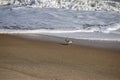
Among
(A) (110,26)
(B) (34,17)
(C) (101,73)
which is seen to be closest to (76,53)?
(C) (101,73)

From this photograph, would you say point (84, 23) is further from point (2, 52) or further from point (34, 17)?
point (2, 52)

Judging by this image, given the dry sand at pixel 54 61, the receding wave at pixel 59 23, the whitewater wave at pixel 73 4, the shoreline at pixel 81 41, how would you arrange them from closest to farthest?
the dry sand at pixel 54 61 → the shoreline at pixel 81 41 → the receding wave at pixel 59 23 → the whitewater wave at pixel 73 4

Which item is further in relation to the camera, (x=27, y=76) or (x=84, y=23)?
(x=84, y=23)

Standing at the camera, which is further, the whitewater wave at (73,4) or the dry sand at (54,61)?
the whitewater wave at (73,4)

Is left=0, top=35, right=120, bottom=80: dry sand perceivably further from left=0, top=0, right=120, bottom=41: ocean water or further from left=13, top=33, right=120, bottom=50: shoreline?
left=0, top=0, right=120, bottom=41: ocean water

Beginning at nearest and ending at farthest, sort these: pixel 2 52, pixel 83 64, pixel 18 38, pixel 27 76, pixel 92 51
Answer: pixel 27 76 → pixel 83 64 → pixel 2 52 → pixel 92 51 → pixel 18 38

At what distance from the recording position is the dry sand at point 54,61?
374 centimetres

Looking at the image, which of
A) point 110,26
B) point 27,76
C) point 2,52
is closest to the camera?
point 27,76

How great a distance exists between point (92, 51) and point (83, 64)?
89 centimetres

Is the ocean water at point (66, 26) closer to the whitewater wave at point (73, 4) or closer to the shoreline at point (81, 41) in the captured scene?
the shoreline at point (81, 41)

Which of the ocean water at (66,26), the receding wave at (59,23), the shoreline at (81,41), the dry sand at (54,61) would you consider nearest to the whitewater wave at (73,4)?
the ocean water at (66,26)

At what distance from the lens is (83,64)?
434 centimetres

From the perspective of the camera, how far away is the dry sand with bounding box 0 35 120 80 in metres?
3.74

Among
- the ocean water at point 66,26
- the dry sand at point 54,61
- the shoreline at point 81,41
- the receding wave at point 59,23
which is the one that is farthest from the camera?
the receding wave at point 59,23
